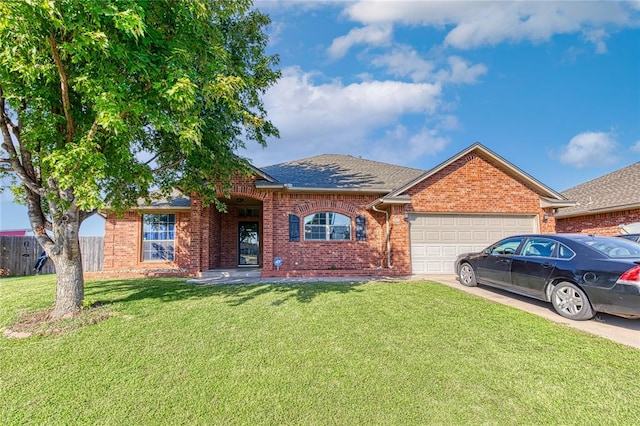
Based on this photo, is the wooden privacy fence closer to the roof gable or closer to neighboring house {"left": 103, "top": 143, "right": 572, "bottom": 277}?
neighboring house {"left": 103, "top": 143, "right": 572, "bottom": 277}

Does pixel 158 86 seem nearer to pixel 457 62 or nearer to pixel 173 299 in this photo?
pixel 173 299

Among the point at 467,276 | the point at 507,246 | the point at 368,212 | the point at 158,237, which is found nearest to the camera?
the point at 507,246

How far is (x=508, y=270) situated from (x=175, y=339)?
7223 millimetres

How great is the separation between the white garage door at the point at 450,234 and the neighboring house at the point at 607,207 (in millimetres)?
2821

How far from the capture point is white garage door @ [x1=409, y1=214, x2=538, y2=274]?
11.6 metres

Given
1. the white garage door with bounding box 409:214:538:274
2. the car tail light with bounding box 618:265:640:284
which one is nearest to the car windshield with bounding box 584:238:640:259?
the car tail light with bounding box 618:265:640:284

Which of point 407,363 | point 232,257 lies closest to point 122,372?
point 407,363

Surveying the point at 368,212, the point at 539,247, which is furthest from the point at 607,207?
the point at 368,212

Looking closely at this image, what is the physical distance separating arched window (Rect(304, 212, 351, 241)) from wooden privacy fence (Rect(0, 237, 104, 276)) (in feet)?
37.1

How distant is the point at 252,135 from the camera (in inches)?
465

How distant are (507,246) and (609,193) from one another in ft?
30.9

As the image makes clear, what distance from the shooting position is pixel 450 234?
11.7m

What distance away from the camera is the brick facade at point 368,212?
451 inches

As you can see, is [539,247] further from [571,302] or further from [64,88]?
[64,88]
